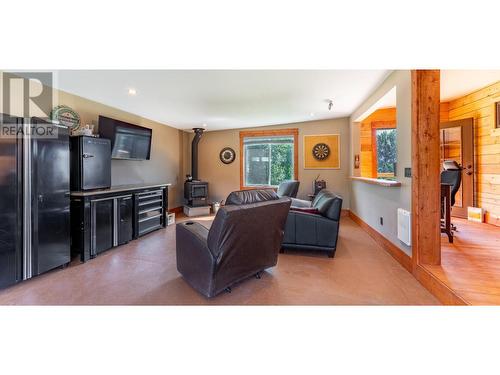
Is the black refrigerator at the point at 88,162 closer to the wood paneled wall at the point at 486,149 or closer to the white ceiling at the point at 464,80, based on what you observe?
the white ceiling at the point at 464,80

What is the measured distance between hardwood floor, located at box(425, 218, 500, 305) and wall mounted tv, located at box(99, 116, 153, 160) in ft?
15.6

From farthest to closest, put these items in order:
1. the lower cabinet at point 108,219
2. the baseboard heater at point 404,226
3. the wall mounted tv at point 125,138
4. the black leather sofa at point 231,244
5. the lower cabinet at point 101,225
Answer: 1. the wall mounted tv at point 125,138
2. the lower cabinet at point 101,225
3. the lower cabinet at point 108,219
4. the baseboard heater at point 404,226
5. the black leather sofa at point 231,244

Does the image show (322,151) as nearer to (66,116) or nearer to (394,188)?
(394,188)

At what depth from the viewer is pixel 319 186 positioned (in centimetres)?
544

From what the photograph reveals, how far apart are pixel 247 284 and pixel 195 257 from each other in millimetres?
615

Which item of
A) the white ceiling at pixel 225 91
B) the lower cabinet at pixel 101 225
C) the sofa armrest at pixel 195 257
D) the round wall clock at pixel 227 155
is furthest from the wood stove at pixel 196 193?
the sofa armrest at pixel 195 257

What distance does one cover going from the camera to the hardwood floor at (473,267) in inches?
68.1

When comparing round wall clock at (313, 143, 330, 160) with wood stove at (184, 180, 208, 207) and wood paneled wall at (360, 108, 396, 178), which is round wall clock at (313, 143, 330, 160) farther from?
wood stove at (184, 180, 208, 207)

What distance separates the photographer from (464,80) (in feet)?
11.4

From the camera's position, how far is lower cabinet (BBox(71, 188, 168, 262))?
9.48 feet
